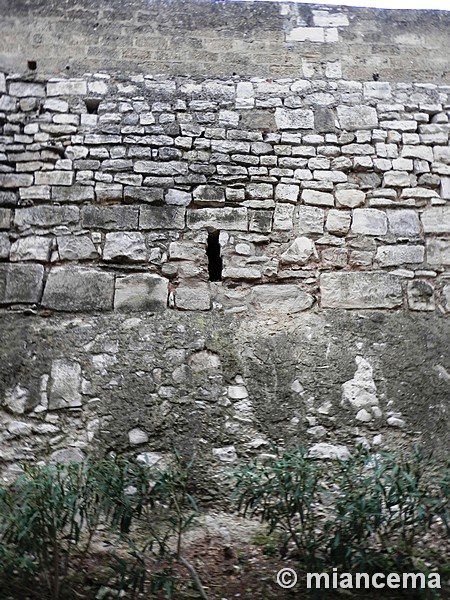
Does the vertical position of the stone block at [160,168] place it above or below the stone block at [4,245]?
above

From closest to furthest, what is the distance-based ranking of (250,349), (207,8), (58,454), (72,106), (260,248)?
(58,454) → (250,349) → (260,248) → (72,106) → (207,8)

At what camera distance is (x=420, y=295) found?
14.0 ft

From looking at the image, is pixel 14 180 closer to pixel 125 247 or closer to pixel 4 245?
pixel 4 245

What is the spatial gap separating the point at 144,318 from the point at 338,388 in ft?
4.00

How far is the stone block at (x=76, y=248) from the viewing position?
4.24 m

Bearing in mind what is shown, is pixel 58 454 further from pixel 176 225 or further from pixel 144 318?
pixel 176 225

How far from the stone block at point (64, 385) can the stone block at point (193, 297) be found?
2.38 ft

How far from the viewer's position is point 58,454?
12.1ft

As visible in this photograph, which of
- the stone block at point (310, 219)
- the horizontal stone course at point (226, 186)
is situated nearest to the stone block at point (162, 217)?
the horizontal stone course at point (226, 186)

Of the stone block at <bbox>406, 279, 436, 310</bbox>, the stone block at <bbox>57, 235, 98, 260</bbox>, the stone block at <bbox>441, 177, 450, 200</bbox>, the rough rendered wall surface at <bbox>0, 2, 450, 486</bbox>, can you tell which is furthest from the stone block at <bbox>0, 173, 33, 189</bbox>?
the stone block at <bbox>441, 177, 450, 200</bbox>

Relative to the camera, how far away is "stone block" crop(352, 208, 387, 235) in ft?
14.6

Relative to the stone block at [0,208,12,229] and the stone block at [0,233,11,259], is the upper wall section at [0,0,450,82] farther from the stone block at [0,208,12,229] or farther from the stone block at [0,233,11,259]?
the stone block at [0,233,11,259]

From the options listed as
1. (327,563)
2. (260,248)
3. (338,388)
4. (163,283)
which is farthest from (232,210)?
(327,563)

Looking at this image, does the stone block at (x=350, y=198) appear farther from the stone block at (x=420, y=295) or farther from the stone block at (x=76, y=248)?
the stone block at (x=76, y=248)
